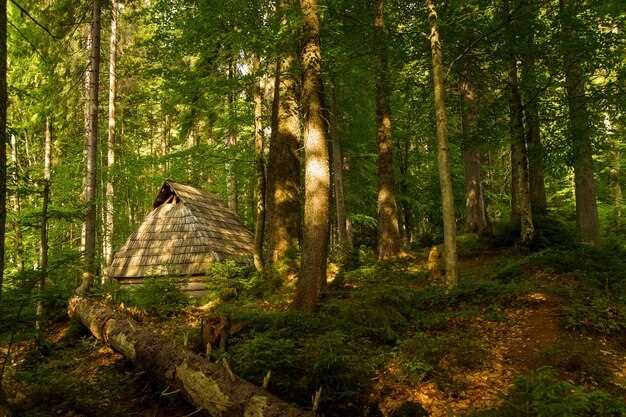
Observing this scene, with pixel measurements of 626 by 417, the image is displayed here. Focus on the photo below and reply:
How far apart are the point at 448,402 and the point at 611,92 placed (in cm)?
899

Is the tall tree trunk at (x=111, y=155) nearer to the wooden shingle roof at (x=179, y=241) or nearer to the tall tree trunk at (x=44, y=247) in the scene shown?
the wooden shingle roof at (x=179, y=241)

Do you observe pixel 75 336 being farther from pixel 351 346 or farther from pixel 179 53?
pixel 179 53

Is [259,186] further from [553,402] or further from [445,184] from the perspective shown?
[553,402]

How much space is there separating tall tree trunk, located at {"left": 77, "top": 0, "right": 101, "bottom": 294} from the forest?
75 millimetres

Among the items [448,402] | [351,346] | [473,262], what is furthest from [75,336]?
[473,262]

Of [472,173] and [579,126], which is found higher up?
[579,126]

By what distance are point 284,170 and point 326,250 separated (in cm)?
457

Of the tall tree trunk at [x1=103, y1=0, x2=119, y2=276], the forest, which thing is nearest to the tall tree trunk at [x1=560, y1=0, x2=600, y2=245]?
the forest

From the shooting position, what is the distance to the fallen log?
15.0ft

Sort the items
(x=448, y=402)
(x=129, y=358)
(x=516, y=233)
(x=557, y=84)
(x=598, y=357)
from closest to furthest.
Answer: (x=448, y=402) < (x=598, y=357) < (x=129, y=358) < (x=557, y=84) < (x=516, y=233)

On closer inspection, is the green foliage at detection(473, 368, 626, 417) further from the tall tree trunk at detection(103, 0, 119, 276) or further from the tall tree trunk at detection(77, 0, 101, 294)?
the tall tree trunk at detection(103, 0, 119, 276)

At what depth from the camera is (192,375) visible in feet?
17.7

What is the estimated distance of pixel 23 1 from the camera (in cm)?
1154

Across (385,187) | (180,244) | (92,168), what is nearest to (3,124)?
(92,168)
